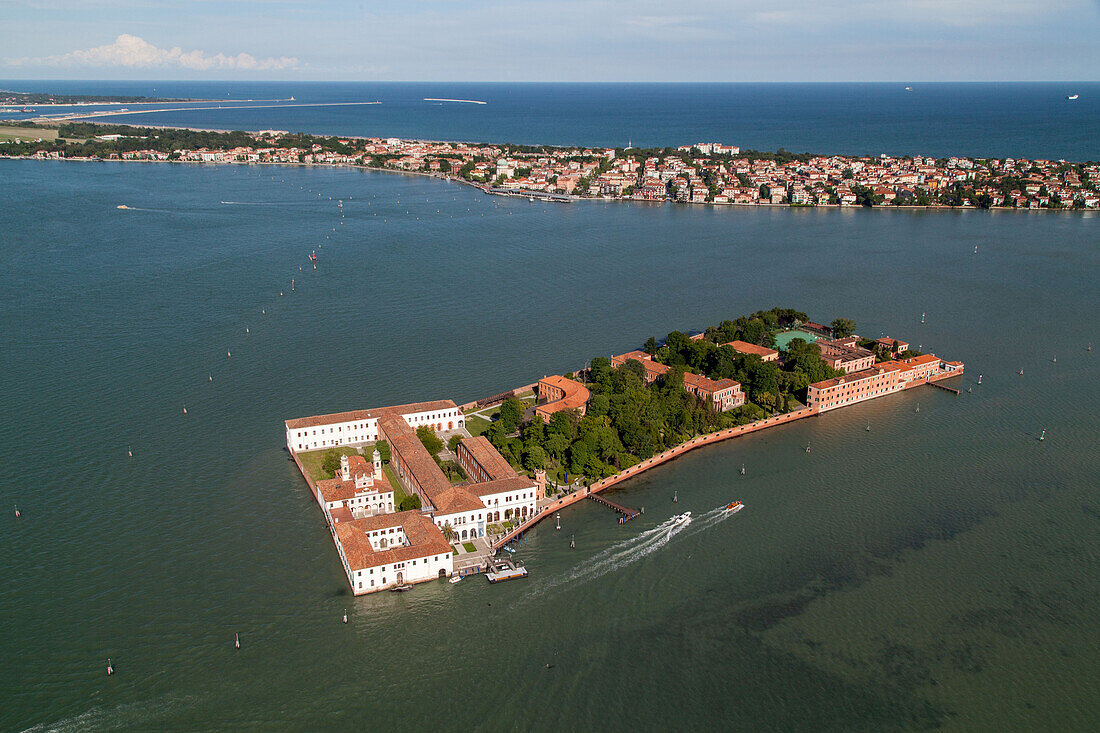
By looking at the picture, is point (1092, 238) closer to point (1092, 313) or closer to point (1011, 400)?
point (1092, 313)

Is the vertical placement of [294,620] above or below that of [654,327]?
below

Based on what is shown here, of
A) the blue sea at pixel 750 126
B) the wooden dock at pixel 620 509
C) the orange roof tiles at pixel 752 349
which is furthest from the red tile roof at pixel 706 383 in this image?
the blue sea at pixel 750 126

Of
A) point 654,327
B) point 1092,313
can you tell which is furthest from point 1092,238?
Answer: point 654,327

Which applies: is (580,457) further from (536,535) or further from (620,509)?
(536,535)

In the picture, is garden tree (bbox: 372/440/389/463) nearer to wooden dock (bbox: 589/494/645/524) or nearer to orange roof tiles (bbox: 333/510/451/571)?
orange roof tiles (bbox: 333/510/451/571)

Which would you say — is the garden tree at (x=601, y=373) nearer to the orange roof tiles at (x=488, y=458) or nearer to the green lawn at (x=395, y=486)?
the orange roof tiles at (x=488, y=458)

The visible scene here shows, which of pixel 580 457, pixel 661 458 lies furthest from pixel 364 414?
pixel 661 458

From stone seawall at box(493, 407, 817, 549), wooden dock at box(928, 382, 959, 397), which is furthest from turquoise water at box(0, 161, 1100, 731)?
stone seawall at box(493, 407, 817, 549)
